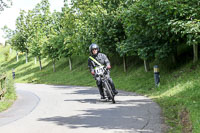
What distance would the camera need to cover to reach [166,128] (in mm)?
5684

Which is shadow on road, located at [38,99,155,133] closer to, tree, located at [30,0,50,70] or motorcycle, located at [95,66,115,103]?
motorcycle, located at [95,66,115,103]

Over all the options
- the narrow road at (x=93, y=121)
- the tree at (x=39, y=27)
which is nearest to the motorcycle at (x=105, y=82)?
the narrow road at (x=93, y=121)

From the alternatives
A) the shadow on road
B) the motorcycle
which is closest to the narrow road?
the shadow on road

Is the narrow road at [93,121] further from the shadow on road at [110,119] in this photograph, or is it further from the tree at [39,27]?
the tree at [39,27]

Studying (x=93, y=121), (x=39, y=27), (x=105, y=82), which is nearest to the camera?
(x=93, y=121)

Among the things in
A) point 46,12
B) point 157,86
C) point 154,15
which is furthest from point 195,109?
point 46,12

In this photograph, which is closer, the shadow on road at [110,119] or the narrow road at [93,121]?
the narrow road at [93,121]

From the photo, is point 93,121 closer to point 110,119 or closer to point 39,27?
point 110,119

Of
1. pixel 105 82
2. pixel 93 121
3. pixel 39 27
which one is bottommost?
pixel 93 121

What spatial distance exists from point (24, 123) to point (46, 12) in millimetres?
40698

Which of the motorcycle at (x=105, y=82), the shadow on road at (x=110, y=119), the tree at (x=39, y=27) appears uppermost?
the tree at (x=39, y=27)

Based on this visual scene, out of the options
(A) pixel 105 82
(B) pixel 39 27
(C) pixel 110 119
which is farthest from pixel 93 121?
(B) pixel 39 27

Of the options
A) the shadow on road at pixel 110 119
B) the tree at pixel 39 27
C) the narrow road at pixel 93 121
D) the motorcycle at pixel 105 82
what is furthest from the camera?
the tree at pixel 39 27

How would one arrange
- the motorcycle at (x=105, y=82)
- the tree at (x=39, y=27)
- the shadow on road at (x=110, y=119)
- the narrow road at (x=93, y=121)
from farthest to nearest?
the tree at (x=39, y=27) < the motorcycle at (x=105, y=82) < the shadow on road at (x=110, y=119) < the narrow road at (x=93, y=121)
